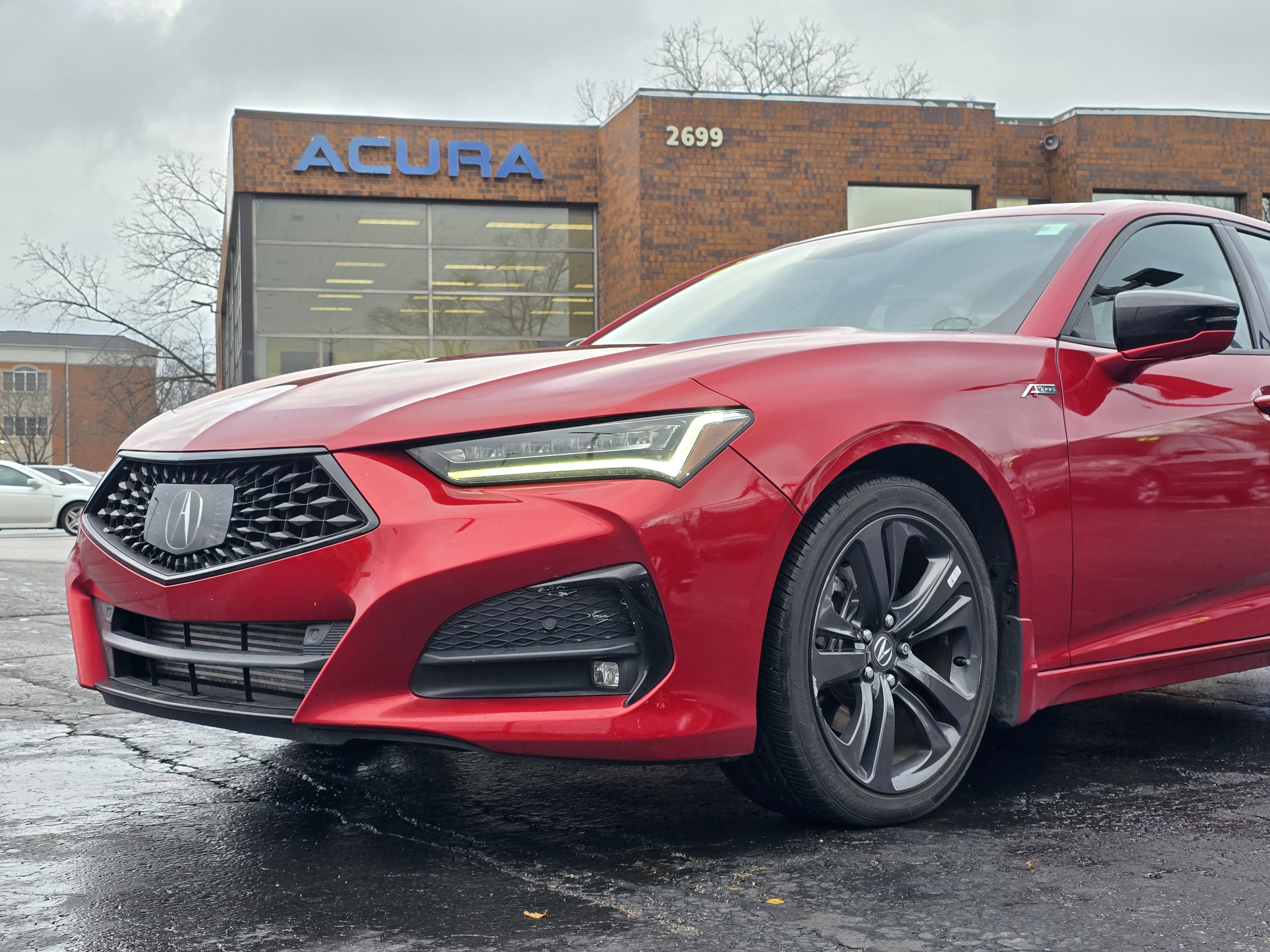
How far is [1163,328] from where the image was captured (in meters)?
3.41

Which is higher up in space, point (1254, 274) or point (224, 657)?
point (1254, 274)

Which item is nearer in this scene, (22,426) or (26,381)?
(22,426)

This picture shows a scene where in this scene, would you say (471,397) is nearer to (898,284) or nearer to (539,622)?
→ (539,622)

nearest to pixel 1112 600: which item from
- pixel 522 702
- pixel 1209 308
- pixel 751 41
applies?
pixel 1209 308

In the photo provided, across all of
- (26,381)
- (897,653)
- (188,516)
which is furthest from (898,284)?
(26,381)

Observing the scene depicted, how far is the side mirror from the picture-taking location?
340cm

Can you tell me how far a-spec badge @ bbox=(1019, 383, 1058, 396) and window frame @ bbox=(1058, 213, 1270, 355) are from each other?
1.67ft

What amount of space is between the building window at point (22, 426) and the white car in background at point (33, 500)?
73309 millimetres

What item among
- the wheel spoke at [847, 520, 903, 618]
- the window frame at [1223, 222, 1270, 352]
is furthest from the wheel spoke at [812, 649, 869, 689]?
the window frame at [1223, 222, 1270, 352]

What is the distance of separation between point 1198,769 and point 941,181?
19.5 m

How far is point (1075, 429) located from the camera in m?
3.31

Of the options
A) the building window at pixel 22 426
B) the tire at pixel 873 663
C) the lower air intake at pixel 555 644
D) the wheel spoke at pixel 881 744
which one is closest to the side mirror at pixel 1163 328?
the tire at pixel 873 663

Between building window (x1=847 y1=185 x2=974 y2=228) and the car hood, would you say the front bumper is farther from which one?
building window (x1=847 y1=185 x2=974 y2=228)

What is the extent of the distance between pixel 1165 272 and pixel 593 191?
1936cm
